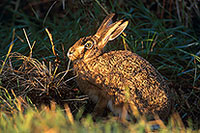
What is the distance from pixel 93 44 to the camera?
3547 mm

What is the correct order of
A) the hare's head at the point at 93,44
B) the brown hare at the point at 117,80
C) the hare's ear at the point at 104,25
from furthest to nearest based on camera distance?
1. the hare's ear at the point at 104,25
2. the hare's head at the point at 93,44
3. the brown hare at the point at 117,80

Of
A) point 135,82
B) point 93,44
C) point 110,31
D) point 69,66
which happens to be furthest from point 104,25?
point 135,82

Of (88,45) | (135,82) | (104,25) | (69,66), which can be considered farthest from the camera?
(69,66)

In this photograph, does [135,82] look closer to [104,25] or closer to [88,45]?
[88,45]

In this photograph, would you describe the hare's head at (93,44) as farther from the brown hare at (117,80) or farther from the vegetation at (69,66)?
the vegetation at (69,66)

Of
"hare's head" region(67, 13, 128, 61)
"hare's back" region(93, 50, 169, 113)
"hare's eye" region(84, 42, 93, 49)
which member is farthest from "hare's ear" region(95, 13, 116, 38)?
"hare's back" region(93, 50, 169, 113)

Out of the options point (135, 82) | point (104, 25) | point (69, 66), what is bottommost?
point (135, 82)

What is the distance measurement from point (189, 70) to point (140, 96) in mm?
1429

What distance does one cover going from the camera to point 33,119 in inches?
95.1

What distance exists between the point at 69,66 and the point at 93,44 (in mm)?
641

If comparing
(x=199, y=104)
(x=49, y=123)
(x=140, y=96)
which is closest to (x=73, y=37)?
(x=140, y=96)

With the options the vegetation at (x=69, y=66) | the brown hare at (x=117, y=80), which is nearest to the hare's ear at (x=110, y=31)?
the brown hare at (x=117, y=80)

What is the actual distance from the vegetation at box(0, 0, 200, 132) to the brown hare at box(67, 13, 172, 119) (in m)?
0.19

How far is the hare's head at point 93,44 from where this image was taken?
3.48 metres
